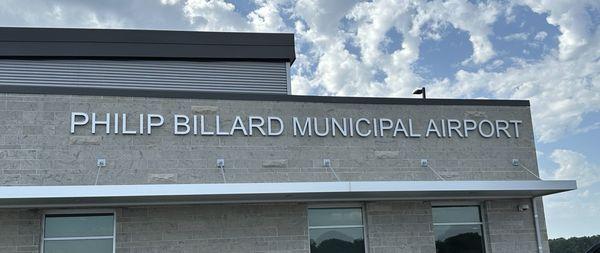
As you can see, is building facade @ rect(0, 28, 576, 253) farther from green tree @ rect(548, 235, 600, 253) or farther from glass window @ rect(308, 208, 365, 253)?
green tree @ rect(548, 235, 600, 253)

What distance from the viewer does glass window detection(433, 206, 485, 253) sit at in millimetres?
13805

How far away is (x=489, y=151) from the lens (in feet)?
47.6

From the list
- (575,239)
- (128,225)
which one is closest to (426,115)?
(128,225)

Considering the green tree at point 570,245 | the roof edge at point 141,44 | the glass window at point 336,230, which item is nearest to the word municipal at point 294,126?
the glass window at point 336,230

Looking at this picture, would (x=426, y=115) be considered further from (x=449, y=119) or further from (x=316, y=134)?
(x=316, y=134)

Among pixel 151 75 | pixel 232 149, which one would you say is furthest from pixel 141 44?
pixel 232 149

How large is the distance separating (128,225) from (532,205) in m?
8.19

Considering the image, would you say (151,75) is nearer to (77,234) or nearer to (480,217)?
(77,234)

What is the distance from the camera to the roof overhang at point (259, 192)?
1066cm

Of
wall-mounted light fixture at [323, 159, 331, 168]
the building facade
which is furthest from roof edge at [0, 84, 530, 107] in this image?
wall-mounted light fixture at [323, 159, 331, 168]

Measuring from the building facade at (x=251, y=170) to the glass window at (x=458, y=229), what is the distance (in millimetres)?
24

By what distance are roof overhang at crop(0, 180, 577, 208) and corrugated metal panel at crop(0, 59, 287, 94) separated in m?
4.49

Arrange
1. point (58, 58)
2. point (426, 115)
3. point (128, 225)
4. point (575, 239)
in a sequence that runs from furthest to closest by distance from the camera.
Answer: point (575, 239), point (58, 58), point (426, 115), point (128, 225)

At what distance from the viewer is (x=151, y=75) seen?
638 inches
